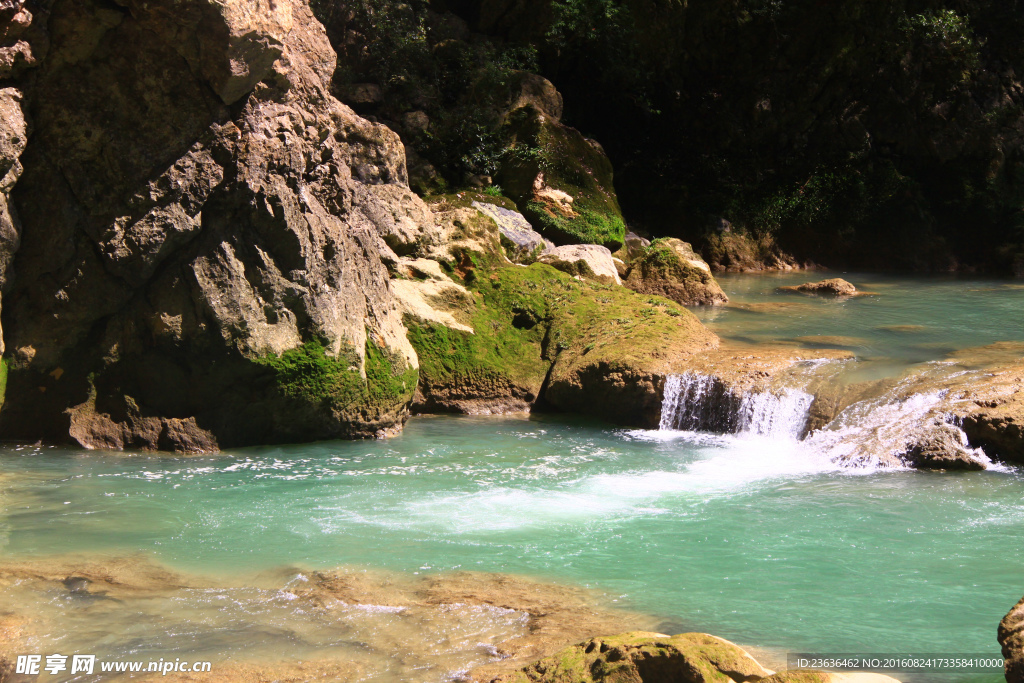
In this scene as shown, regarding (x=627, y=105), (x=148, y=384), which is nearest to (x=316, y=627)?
(x=148, y=384)

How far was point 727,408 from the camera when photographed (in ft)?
31.0

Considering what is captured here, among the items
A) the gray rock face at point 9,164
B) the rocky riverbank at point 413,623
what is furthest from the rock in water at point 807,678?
the gray rock face at point 9,164

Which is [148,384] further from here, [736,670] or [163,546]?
[736,670]

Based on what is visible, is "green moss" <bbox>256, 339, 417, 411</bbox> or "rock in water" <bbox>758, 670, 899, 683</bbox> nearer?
"rock in water" <bbox>758, 670, 899, 683</bbox>

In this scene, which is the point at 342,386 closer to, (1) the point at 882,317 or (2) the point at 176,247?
(2) the point at 176,247

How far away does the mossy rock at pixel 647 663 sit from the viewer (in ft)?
12.4

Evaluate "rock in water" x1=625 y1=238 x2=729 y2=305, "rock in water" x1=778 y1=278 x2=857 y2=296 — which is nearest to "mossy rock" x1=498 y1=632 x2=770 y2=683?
"rock in water" x1=625 y1=238 x2=729 y2=305

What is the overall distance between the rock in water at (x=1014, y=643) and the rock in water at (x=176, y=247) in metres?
6.46

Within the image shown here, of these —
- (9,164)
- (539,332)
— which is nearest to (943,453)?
(539,332)

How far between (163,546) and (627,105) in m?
18.2

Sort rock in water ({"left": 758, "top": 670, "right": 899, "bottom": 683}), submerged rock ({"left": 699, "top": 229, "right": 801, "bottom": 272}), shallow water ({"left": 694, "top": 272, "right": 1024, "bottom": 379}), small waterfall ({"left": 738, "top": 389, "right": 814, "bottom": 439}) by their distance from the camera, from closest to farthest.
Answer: rock in water ({"left": 758, "top": 670, "right": 899, "bottom": 683})
small waterfall ({"left": 738, "top": 389, "right": 814, "bottom": 439})
shallow water ({"left": 694, "top": 272, "right": 1024, "bottom": 379})
submerged rock ({"left": 699, "top": 229, "right": 801, "bottom": 272})

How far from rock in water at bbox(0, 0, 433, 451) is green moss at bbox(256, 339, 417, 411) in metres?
0.02

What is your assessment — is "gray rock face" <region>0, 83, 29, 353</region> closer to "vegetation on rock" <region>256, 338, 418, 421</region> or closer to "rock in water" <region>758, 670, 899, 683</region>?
"vegetation on rock" <region>256, 338, 418, 421</region>

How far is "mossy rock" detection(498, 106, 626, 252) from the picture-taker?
15617 mm
